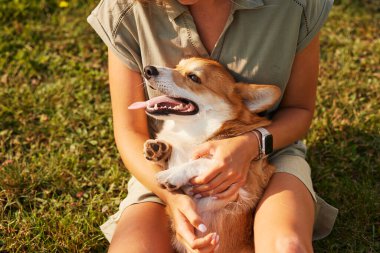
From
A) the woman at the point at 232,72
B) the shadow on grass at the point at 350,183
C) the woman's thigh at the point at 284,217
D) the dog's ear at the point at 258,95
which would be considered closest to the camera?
the woman's thigh at the point at 284,217

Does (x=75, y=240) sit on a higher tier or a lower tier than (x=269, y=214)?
lower

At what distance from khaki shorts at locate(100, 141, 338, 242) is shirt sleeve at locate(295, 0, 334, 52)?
60 centimetres

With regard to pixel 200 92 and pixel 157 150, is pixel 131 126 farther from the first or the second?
pixel 200 92

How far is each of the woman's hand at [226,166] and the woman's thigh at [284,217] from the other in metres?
0.18

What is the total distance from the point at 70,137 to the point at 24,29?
57.7 inches

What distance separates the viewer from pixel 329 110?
13.0 ft

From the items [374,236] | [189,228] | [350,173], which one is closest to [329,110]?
[350,173]

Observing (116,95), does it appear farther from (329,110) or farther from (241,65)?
(329,110)

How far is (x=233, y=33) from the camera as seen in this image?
267 cm

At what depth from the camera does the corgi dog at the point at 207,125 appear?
256 centimetres

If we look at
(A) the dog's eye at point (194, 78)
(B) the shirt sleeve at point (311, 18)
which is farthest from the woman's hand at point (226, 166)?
(B) the shirt sleeve at point (311, 18)

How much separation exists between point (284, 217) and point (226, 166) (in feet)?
1.20

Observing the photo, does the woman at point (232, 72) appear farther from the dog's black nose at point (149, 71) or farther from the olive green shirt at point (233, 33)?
the dog's black nose at point (149, 71)

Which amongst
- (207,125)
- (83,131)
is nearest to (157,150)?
(207,125)
